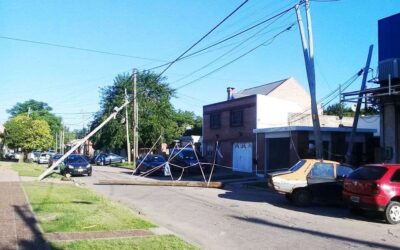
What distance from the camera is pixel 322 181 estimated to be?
17500mm

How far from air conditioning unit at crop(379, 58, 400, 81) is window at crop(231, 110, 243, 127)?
18.4 metres

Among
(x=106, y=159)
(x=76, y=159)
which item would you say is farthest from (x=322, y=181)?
(x=106, y=159)

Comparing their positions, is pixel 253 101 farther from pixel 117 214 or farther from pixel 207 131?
pixel 117 214

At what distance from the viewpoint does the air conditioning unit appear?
19603 millimetres

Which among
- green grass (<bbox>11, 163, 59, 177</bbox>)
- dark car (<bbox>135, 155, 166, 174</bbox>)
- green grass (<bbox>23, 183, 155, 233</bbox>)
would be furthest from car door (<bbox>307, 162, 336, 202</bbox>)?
green grass (<bbox>11, 163, 59, 177</bbox>)

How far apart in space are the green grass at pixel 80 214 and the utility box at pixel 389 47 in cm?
1208

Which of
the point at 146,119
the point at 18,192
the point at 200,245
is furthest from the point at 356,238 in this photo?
the point at 146,119

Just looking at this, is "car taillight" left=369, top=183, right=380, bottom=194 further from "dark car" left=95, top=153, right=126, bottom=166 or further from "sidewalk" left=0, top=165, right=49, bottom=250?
"dark car" left=95, top=153, right=126, bottom=166

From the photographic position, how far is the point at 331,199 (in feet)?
56.9

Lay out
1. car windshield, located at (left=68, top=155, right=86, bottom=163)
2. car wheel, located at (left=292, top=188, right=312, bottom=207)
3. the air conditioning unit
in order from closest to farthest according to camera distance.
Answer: car wheel, located at (left=292, top=188, right=312, bottom=207), the air conditioning unit, car windshield, located at (left=68, top=155, right=86, bottom=163)

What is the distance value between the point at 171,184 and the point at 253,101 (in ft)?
46.4

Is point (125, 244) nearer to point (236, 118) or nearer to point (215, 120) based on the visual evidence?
point (236, 118)

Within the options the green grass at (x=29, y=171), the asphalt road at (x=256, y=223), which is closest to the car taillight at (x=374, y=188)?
the asphalt road at (x=256, y=223)

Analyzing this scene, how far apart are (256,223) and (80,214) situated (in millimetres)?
4547
